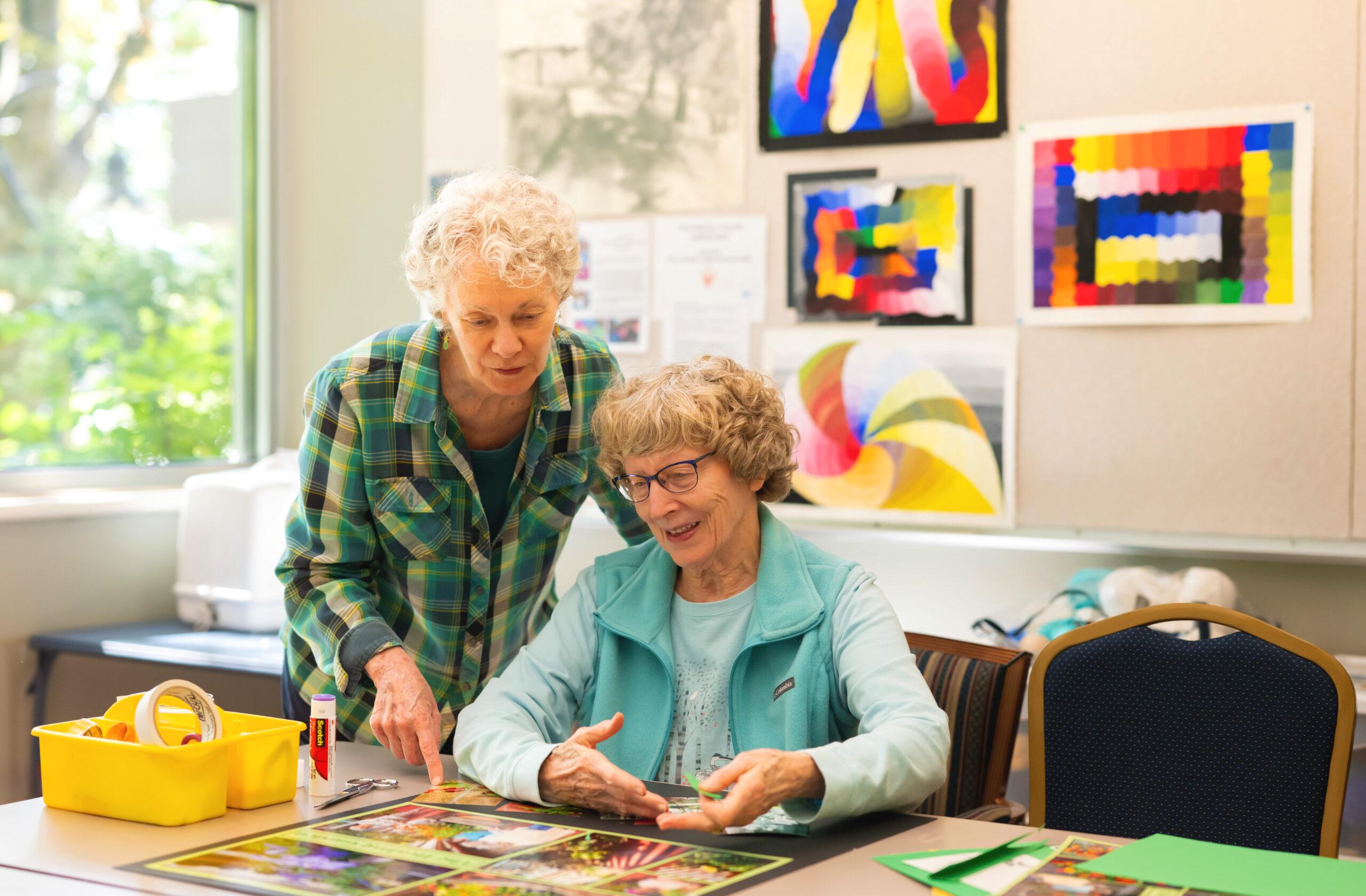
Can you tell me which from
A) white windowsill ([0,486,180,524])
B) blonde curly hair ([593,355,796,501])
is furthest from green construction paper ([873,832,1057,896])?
white windowsill ([0,486,180,524])

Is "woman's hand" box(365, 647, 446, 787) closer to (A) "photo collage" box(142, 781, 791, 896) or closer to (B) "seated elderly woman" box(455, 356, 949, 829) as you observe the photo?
(B) "seated elderly woman" box(455, 356, 949, 829)

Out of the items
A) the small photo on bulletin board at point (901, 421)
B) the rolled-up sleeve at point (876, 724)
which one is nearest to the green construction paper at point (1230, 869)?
the rolled-up sleeve at point (876, 724)

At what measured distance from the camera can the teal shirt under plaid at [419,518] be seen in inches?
79.4

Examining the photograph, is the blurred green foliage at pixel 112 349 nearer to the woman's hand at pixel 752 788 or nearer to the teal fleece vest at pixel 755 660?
the teal fleece vest at pixel 755 660

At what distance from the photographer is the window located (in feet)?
11.5

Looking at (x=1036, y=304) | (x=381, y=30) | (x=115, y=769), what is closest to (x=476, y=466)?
(x=115, y=769)

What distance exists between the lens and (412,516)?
2.04m

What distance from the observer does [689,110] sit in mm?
3211

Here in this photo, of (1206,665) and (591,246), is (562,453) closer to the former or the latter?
(1206,665)

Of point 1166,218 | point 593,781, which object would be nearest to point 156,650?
point 593,781

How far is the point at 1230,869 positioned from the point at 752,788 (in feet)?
1.61

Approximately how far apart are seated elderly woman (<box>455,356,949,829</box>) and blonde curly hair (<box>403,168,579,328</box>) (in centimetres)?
22

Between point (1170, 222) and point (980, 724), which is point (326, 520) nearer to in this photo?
point (980, 724)

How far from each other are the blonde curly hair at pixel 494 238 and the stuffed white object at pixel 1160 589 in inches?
52.2
